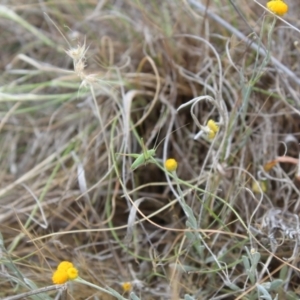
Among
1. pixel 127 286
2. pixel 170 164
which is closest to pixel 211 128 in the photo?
pixel 170 164

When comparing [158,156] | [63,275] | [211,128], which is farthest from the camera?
[158,156]

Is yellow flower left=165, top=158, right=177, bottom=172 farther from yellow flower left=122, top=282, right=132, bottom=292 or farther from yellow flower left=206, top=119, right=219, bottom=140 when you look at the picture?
yellow flower left=122, top=282, right=132, bottom=292

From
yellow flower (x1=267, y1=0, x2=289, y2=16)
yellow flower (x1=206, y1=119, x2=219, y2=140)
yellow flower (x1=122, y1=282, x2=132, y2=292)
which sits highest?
yellow flower (x1=267, y1=0, x2=289, y2=16)

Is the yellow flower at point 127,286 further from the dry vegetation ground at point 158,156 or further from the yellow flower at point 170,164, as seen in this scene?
the yellow flower at point 170,164

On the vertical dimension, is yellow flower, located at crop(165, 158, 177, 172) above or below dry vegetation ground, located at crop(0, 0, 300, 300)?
above

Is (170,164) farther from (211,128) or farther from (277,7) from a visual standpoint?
(277,7)

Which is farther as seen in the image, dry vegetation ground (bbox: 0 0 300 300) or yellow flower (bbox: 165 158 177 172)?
dry vegetation ground (bbox: 0 0 300 300)

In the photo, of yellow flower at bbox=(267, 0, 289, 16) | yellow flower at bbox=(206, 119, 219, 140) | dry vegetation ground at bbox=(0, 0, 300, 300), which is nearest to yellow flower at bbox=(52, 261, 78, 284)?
dry vegetation ground at bbox=(0, 0, 300, 300)

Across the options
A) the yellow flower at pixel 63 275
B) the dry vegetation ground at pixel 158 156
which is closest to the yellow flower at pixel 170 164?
the dry vegetation ground at pixel 158 156
